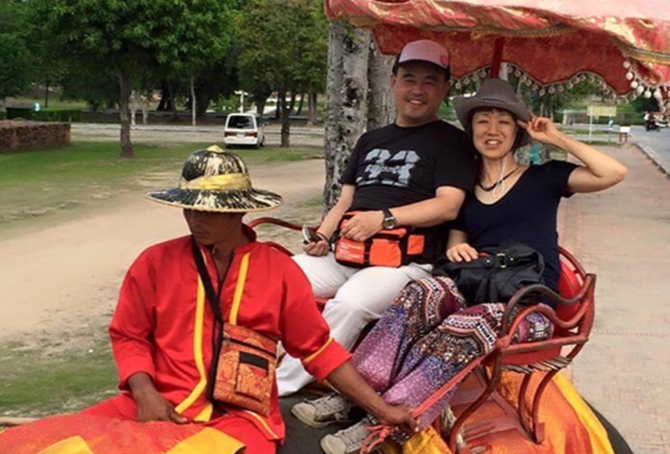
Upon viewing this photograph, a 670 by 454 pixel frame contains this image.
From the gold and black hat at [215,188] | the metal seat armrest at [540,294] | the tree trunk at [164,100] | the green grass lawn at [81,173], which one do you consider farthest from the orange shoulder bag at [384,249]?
the tree trunk at [164,100]

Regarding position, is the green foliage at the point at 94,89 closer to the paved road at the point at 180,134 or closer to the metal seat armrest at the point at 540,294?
the paved road at the point at 180,134

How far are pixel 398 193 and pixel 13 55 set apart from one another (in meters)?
41.4

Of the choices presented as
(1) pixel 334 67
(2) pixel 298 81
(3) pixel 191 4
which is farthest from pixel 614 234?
(2) pixel 298 81

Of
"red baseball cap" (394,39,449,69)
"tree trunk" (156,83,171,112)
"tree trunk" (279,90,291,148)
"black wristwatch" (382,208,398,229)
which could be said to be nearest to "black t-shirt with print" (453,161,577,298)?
"black wristwatch" (382,208,398,229)

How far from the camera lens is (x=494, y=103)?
377cm

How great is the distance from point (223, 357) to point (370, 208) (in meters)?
1.32

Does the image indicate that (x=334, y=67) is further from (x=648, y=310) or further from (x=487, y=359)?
(x=487, y=359)

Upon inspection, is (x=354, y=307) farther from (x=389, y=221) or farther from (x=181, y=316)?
(x=181, y=316)

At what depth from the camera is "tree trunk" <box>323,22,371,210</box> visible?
27.6ft

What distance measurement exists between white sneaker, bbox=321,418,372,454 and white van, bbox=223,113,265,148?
1235 inches

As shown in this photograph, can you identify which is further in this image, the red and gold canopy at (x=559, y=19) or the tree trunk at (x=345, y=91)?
the tree trunk at (x=345, y=91)

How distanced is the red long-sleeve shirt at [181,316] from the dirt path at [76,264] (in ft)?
19.9

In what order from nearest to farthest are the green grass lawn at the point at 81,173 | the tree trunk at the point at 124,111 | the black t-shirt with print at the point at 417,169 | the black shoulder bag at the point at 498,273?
the black shoulder bag at the point at 498,273
the black t-shirt with print at the point at 417,169
the green grass lawn at the point at 81,173
the tree trunk at the point at 124,111

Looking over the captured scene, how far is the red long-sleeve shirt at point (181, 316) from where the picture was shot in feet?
9.59
